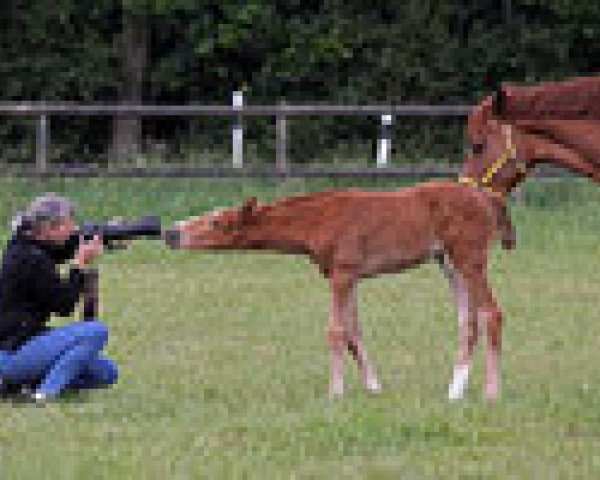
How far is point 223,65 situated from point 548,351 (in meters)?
19.5

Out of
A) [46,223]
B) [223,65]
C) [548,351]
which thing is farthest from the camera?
[223,65]

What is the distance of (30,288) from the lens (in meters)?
9.16

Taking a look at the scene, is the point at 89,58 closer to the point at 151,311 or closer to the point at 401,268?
the point at 151,311

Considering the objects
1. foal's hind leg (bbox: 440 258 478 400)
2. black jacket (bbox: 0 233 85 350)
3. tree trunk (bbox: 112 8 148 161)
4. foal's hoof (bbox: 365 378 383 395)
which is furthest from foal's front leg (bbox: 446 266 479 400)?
tree trunk (bbox: 112 8 148 161)

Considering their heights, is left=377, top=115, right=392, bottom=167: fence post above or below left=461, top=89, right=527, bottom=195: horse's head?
below

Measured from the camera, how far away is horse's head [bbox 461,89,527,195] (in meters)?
9.59

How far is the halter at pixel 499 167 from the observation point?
31.4ft

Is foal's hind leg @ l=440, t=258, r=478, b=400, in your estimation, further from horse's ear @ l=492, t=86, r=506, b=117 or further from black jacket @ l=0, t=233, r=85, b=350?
black jacket @ l=0, t=233, r=85, b=350

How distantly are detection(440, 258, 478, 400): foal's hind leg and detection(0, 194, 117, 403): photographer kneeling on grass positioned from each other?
5.71 ft

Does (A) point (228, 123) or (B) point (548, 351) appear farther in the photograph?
(A) point (228, 123)

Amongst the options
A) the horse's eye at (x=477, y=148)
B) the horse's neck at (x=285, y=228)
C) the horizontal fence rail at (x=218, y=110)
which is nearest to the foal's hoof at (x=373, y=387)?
the horse's neck at (x=285, y=228)

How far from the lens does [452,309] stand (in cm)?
1356

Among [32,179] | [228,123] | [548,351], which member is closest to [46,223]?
[548,351]

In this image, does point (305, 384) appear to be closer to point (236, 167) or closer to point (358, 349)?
point (358, 349)
